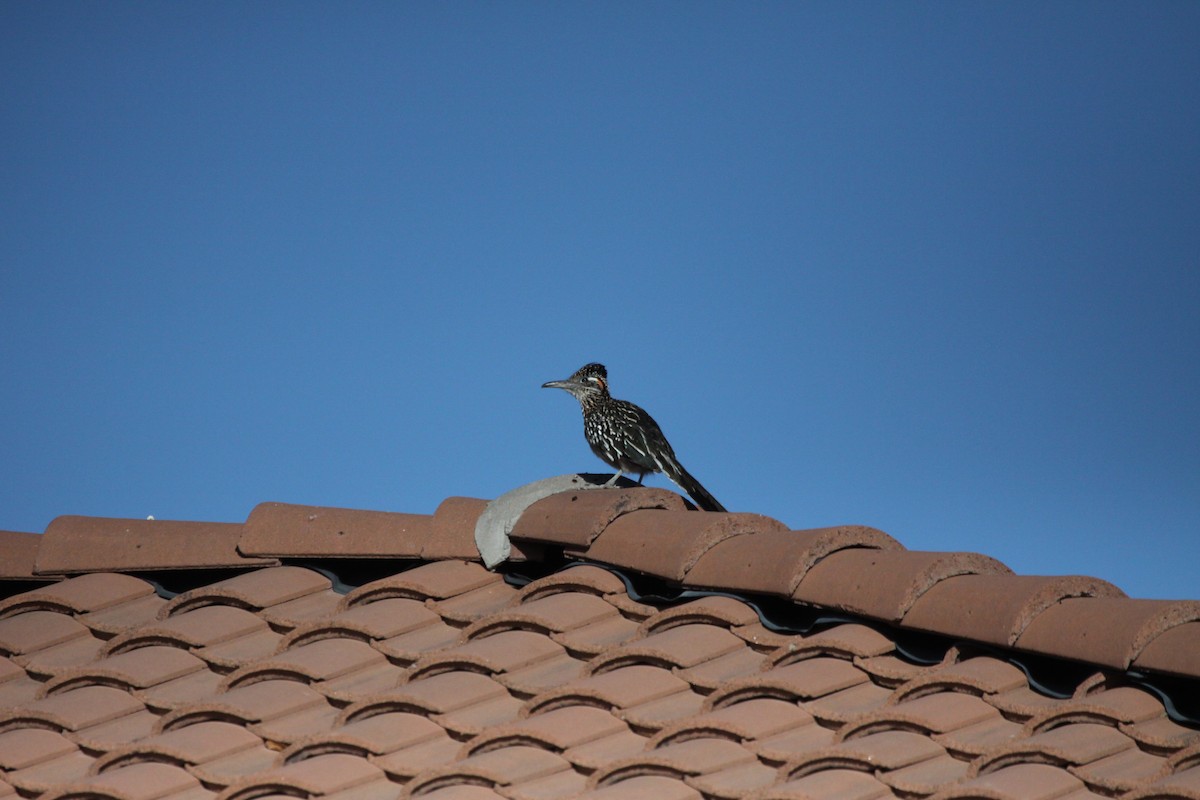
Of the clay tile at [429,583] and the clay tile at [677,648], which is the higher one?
the clay tile at [429,583]

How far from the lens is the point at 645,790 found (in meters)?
2.80

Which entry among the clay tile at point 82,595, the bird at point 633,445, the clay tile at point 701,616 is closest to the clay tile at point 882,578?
the clay tile at point 701,616

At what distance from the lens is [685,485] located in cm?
771

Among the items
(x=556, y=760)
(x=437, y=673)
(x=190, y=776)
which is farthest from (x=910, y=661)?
(x=190, y=776)

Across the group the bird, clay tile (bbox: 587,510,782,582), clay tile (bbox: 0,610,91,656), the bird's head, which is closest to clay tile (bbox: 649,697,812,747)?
clay tile (bbox: 587,510,782,582)

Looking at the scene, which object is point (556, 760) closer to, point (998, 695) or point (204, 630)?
point (998, 695)

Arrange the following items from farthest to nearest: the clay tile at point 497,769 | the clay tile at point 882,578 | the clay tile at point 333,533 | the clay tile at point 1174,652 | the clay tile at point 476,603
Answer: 1. the clay tile at point 333,533
2. the clay tile at point 476,603
3. the clay tile at point 882,578
4. the clay tile at point 1174,652
5. the clay tile at point 497,769

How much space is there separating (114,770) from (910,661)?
221cm

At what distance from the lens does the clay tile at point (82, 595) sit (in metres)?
4.41

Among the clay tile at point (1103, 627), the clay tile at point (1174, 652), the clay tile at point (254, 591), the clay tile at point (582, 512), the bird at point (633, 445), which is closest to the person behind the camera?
the clay tile at point (1174, 652)

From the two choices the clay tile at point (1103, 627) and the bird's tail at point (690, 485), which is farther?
the bird's tail at point (690, 485)

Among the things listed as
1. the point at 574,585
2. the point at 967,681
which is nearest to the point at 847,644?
the point at 967,681

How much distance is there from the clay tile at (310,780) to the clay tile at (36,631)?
1555 mm

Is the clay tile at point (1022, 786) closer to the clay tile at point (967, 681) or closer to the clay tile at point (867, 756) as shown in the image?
the clay tile at point (867, 756)
